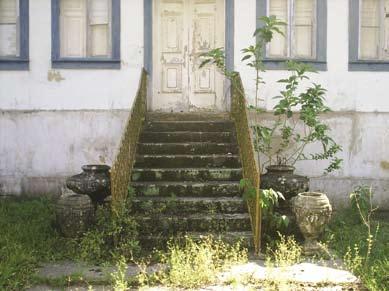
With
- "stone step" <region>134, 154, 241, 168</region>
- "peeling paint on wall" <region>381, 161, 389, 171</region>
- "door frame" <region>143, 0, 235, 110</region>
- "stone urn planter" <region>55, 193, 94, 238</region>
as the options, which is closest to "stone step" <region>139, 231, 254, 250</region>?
"stone urn planter" <region>55, 193, 94, 238</region>

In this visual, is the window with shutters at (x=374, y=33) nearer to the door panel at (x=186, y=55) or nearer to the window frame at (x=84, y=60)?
the door panel at (x=186, y=55)

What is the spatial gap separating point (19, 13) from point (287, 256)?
278 inches

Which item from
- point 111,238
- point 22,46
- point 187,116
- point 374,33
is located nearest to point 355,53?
point 374,33

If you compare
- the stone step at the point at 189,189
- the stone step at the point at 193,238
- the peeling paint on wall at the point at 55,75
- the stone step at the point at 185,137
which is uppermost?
the peeling paint on wall at the point at 55,75

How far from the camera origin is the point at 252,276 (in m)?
5.88

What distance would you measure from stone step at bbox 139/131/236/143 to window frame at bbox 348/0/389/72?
9.64 feet

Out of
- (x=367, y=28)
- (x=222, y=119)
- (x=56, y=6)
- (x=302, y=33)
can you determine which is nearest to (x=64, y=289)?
(x=222, y=119)

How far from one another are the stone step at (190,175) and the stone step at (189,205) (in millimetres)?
628

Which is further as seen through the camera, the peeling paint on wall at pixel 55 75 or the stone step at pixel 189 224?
the peeling paint on wall at pixel 55 75

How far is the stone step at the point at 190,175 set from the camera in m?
8.07

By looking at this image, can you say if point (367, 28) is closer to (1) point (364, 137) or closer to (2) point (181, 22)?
(1) point (364, 137)

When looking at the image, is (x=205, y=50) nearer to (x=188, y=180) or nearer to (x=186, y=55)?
(x=186, y=55)

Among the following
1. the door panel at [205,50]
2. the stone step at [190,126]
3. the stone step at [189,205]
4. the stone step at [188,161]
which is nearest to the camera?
the stone step at [189,205]

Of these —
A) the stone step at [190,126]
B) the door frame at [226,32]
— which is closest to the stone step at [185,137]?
the stone step at [190,126]
